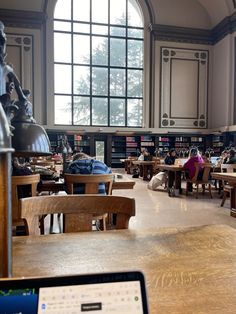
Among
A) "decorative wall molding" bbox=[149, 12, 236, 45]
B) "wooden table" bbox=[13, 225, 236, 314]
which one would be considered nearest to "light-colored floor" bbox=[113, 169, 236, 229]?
"wooden table" bbox=[13, 225, 236, 314]

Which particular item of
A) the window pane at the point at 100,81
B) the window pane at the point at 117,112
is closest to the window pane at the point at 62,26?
A: the window pane at the point at 100,81

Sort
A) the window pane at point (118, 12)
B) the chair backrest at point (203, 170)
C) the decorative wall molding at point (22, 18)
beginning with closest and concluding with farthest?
the chair backrest at point (203, 170)
the decorative wall molding at point (22, 18)
the window pane at point (118, 12)

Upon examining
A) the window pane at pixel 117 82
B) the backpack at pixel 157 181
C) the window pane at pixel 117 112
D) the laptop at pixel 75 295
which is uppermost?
the window pane at pixel 117 82

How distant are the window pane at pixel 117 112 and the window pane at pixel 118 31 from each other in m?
2.95

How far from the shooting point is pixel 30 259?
0.90 meters

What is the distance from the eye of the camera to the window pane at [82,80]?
1279 centimetres

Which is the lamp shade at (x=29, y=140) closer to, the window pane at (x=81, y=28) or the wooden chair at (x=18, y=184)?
the wooden chair at (x=18, y=184)

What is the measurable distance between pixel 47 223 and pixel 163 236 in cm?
333

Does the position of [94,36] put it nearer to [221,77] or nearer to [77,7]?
Answer: [77,7]

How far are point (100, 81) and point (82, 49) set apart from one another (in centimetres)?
159

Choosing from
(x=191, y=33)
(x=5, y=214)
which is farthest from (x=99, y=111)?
(x=5, y=214)

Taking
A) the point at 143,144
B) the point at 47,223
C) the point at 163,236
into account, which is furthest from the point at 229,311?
the point at 143,144

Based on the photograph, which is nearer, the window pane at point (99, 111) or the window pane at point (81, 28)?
the window pane at point (81, 28)

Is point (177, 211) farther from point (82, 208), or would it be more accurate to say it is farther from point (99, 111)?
point (99, 111)
